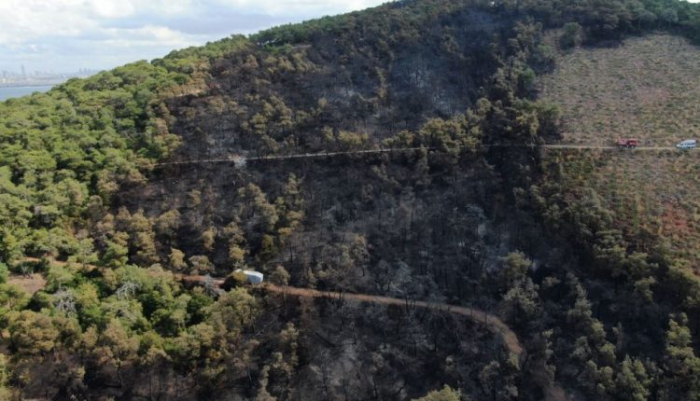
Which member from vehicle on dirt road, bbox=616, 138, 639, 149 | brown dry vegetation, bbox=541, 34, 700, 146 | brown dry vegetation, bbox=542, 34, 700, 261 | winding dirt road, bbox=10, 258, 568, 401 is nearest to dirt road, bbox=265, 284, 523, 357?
winding dirt road, bbox=10, 258, 568, 401

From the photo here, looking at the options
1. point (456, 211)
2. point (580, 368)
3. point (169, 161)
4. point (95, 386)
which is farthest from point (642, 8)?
point (95, 386)

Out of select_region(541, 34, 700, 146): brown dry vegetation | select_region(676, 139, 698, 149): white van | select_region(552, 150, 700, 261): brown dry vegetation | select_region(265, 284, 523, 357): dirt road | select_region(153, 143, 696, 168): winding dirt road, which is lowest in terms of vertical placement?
select_region(265, 284, 523, 357): dirt road

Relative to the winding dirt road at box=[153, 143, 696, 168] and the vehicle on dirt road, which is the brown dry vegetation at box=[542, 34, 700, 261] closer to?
the vehicle on dirt road

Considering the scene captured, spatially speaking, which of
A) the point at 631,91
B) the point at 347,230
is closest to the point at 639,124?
the point at 631,91

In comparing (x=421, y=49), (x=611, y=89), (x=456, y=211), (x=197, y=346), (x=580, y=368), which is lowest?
(x=580, y=368)

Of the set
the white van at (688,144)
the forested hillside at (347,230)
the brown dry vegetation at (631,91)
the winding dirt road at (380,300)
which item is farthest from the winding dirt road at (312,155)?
the winding dirt road at (380,300)

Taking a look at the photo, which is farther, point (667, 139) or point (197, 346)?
point (667, 139)

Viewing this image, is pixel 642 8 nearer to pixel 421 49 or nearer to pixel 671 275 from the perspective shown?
pixel 421 49
